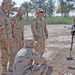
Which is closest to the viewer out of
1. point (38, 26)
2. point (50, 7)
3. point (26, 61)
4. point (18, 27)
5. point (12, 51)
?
point (26, 61)

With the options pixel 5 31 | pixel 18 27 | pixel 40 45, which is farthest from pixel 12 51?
pixel 40 45

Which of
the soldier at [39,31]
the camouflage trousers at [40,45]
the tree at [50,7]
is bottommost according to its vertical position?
the tree at [50,7]

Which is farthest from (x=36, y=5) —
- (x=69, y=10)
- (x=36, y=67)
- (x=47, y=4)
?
(x=36, y=67)

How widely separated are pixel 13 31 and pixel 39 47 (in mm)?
1072

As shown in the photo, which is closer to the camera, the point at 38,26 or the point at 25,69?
the point at 25,69

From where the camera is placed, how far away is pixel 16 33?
25.3 feet

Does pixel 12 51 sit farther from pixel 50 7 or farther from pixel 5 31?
pixel 50 7

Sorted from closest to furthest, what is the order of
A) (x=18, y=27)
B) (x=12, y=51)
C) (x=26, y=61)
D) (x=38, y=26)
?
1. (x=26, y=61)
2. (x=12, y=51)
3. (x=18, y=27)
4. (x=38, y=26)

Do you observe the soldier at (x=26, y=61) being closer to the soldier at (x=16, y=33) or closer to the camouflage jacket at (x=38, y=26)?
the soldier at (x=16, y=33)

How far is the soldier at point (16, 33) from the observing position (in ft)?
24.6

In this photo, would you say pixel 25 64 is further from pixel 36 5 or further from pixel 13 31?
pixel 36 5

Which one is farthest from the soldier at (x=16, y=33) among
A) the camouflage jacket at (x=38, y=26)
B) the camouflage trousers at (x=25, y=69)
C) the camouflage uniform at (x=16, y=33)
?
the camouflage trousers at (x=25, y=69)

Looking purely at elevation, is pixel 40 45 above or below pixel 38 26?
below

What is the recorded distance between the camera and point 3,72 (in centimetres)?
731
